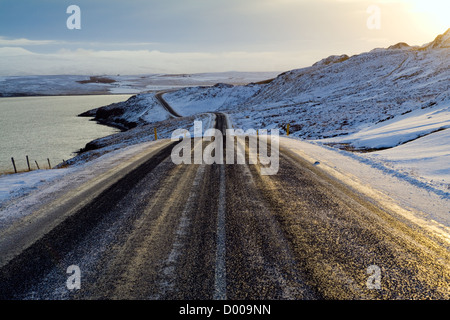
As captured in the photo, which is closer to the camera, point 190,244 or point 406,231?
point 190,244

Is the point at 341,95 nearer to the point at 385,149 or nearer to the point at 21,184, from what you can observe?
the point at 385,149

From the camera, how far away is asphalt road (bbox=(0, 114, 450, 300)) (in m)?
3.46

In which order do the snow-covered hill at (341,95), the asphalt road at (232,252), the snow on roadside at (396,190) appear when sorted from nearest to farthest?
the asphalt road at (232,252) < the snow on roadside at (396,190) < the snow-covered hill at (341,95)

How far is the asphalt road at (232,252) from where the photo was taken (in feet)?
11.4

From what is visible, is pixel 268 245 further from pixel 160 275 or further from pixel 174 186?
pixel 174 186

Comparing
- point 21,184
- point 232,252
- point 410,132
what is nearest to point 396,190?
point 232,252

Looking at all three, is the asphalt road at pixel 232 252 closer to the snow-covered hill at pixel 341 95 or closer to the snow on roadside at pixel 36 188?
the snow on roadside at pixel 36 188

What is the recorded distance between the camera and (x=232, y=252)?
4.26 meters

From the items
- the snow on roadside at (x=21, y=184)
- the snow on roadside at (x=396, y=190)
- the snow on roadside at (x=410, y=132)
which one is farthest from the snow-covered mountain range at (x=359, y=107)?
the snow on roadside at (x=21, y=184)

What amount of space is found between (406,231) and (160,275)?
445 centimetres

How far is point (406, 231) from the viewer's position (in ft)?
16.3

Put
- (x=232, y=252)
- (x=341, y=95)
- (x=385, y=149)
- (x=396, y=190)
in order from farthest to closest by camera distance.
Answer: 1. (x=341, y=95)
2. (x=385, y=149)
3. (x=396, y=190)
4. (x=232, y=252)

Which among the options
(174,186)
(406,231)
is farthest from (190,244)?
(406,231)

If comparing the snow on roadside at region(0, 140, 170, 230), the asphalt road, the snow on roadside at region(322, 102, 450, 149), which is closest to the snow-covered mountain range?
the snow on roadside at region(322, 102, 450, 149)
